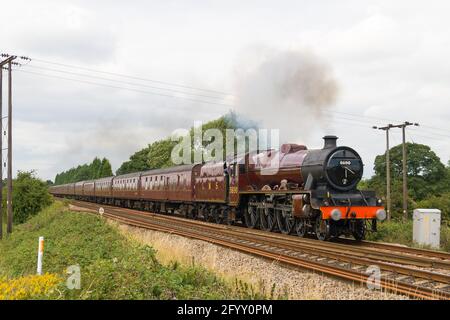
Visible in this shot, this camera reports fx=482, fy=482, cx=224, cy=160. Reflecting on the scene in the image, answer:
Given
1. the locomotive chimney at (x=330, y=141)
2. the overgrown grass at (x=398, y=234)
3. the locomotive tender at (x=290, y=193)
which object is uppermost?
the locomotive chimney at (x=330, y=141)

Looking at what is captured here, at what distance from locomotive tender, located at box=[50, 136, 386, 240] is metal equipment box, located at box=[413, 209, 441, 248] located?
1206 mm

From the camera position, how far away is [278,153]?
762 inches

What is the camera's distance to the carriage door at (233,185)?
69.8 feet

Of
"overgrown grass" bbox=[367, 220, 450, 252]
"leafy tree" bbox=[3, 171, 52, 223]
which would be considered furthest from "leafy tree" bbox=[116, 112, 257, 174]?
"overgrown grass" bbox=[367, 220, 450, 252]

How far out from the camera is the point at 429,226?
49.2ft

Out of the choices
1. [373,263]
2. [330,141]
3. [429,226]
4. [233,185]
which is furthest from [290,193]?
[373,263]

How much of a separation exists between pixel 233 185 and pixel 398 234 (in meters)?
7.61

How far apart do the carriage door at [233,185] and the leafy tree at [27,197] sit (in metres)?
18.5

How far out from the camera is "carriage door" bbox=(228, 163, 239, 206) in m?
21.3

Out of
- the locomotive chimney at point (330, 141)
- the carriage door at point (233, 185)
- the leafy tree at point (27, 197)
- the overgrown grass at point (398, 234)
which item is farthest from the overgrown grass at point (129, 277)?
the leafy tree at point (27, 197)

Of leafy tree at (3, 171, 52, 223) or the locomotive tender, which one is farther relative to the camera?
leafy tree at (3, 171, 52, 223)

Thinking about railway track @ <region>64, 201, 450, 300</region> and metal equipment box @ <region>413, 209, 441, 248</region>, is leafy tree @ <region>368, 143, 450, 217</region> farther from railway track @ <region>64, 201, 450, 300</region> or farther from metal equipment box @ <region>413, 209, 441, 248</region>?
railway track @ <region>64, 201, 450, 300</region>

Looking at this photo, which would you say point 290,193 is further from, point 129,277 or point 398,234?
point 129,277

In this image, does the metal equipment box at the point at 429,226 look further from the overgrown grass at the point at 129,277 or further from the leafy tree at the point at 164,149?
the leafy tree at the point at 164,149
